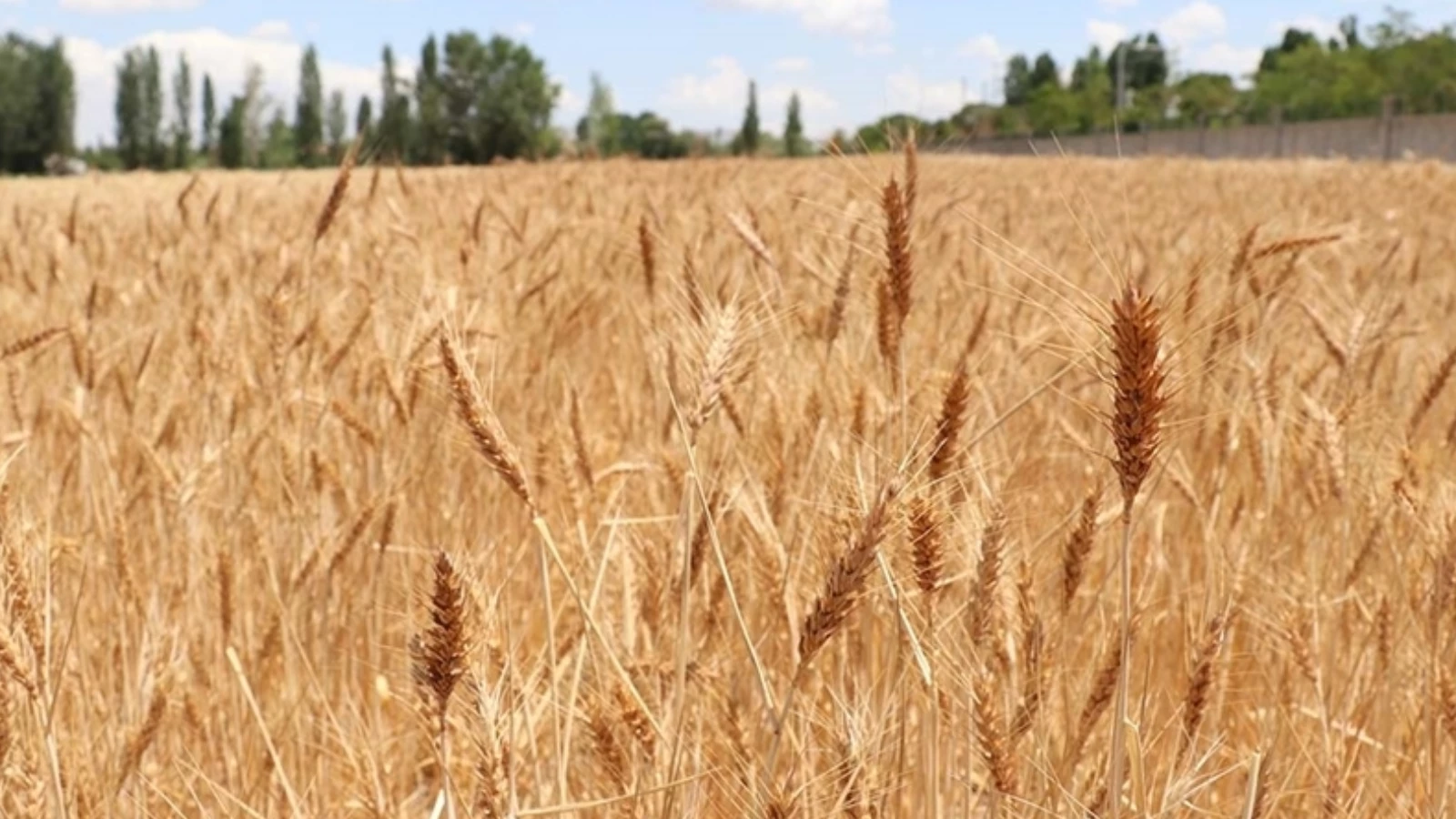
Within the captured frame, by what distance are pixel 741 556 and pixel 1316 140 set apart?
125 feet

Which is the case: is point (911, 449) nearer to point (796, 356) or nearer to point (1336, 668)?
point (1336, 668)

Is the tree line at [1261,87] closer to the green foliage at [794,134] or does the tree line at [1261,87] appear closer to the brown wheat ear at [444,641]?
the green foliage at [794,134]

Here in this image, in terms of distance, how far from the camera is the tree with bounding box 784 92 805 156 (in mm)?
44969

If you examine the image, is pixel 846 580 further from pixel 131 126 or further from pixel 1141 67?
pixel 1141 67

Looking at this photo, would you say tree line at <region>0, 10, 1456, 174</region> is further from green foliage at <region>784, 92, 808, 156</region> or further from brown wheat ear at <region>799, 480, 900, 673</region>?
brown wheat ear at <region>799, 480, 900, 673</region>

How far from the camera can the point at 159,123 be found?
172 ft

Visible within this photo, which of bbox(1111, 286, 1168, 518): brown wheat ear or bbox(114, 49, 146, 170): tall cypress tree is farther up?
bbox(114, 49, 146, 170): tall cypress tree

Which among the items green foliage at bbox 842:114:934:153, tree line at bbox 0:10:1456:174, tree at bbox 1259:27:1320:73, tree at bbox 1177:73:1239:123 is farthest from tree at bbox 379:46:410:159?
green foliage at bbox 842:114:934:153

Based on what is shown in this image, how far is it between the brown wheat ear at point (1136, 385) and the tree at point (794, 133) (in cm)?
3847

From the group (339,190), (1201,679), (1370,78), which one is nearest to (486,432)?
(1201,679)

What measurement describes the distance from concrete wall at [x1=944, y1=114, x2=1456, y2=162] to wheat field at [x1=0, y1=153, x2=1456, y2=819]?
24.0m

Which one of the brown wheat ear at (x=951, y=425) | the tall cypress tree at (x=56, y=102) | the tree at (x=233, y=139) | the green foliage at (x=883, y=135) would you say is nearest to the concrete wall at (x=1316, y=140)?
the green foliage at (x=883, y=135)

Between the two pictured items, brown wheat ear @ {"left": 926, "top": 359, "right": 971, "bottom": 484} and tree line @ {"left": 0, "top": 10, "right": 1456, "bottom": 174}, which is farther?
tree line @ {"left": 0, "top": 10, "right": 1456, "bottom": 174}

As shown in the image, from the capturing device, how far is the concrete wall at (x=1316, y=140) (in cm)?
3059
